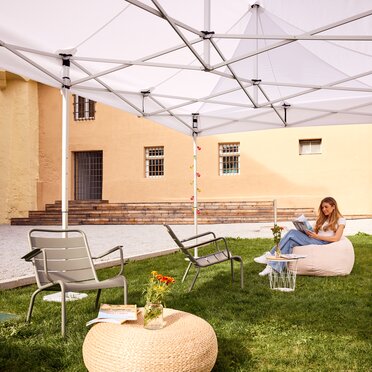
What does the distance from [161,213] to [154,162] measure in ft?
9.49

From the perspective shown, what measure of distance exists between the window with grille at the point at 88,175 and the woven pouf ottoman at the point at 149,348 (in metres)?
18.2

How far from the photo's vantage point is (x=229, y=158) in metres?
18.3

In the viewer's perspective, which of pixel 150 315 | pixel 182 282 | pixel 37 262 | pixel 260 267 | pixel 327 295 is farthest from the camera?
pixel 260 267

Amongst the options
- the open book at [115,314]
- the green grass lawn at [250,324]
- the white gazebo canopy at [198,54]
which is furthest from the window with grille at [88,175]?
the open book at [115,314]

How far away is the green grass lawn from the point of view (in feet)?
9.95

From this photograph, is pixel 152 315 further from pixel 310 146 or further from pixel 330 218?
pixel 310 146

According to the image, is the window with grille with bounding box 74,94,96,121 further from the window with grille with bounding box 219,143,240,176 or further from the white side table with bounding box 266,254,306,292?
the white side table with bounding box 266,254,306,292

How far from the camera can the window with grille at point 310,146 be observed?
17.0m

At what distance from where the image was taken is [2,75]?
18297 mm

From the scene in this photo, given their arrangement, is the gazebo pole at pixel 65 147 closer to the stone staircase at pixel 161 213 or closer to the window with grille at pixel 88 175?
the stone staircase at pixel 161 213

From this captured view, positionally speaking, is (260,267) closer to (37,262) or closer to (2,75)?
(37,262)

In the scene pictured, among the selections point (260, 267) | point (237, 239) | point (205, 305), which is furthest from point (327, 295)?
point (237, 239)

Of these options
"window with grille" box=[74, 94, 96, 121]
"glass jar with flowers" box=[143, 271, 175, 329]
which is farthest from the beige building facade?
"glass jar with flowers" box=[143, 271, 175, 329]

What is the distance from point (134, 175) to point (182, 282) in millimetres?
13743
